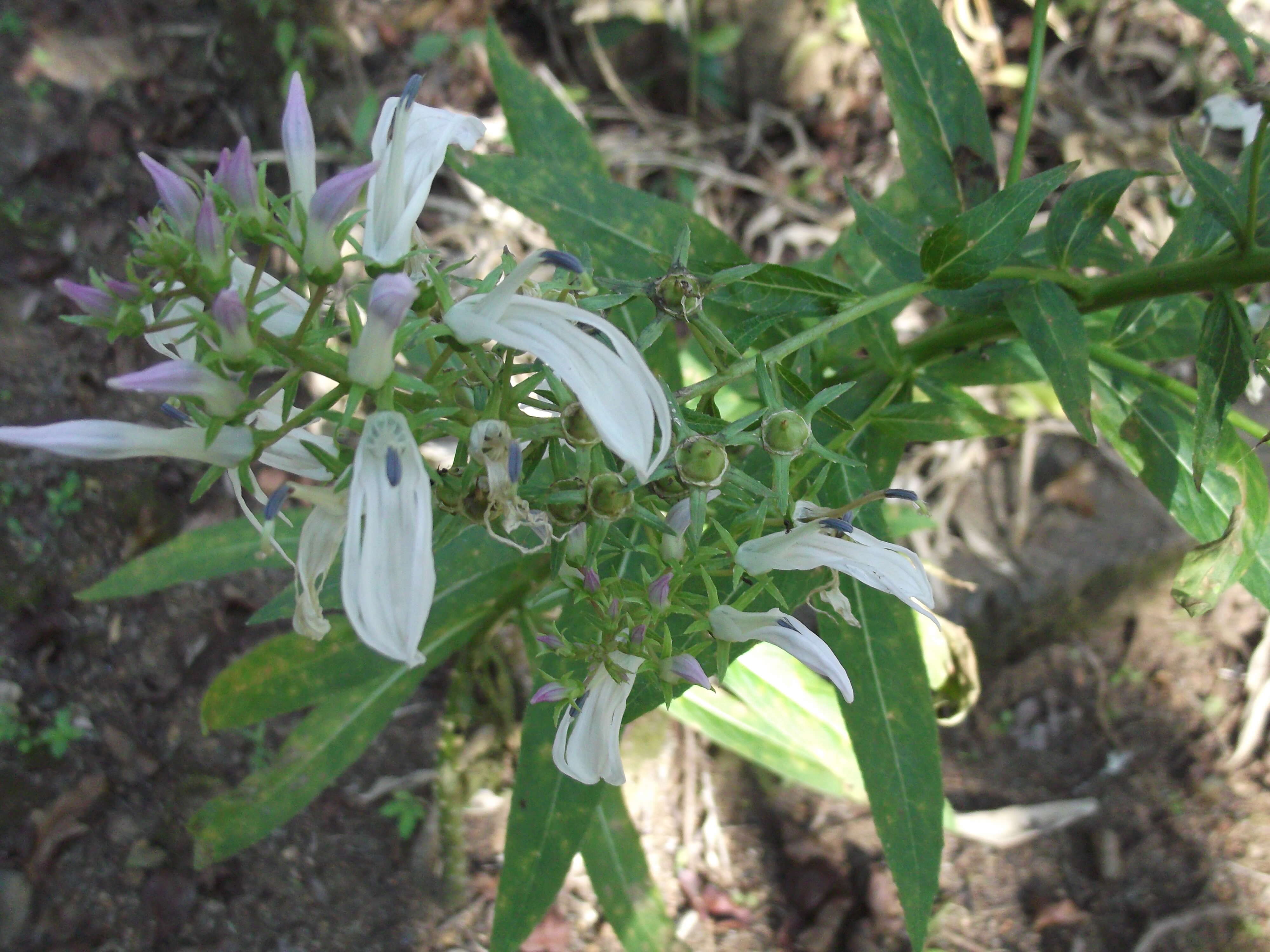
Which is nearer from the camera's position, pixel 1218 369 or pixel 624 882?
pixel 1218 369

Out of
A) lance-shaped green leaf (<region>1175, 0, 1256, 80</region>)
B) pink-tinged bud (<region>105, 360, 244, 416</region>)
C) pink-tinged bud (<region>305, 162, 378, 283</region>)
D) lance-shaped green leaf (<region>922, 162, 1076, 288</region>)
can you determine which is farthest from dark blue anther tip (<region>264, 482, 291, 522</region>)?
lance-shaped green leaf (<region>1175, 0, 1256, 80</region>)

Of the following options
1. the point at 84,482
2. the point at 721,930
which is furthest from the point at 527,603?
the point at 84,482

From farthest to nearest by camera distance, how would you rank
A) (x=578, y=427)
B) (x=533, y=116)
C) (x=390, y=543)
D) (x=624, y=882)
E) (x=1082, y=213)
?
(x=624, y=882) < (x=533, y=116) < (x=1082, y=213) < (x=578, y=427) < (x=390, y=543)

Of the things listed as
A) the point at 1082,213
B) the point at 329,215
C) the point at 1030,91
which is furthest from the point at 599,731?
the point at 1030,91

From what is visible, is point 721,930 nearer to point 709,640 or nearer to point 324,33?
point 709,640

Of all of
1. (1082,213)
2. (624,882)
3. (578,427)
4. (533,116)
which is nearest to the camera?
(578,427)

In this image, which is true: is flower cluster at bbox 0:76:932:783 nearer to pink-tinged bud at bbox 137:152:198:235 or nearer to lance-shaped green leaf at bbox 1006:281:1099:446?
pink-tinged bud at bbox 137:152:198:235

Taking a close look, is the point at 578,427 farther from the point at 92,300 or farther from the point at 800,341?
the point at 92,300
